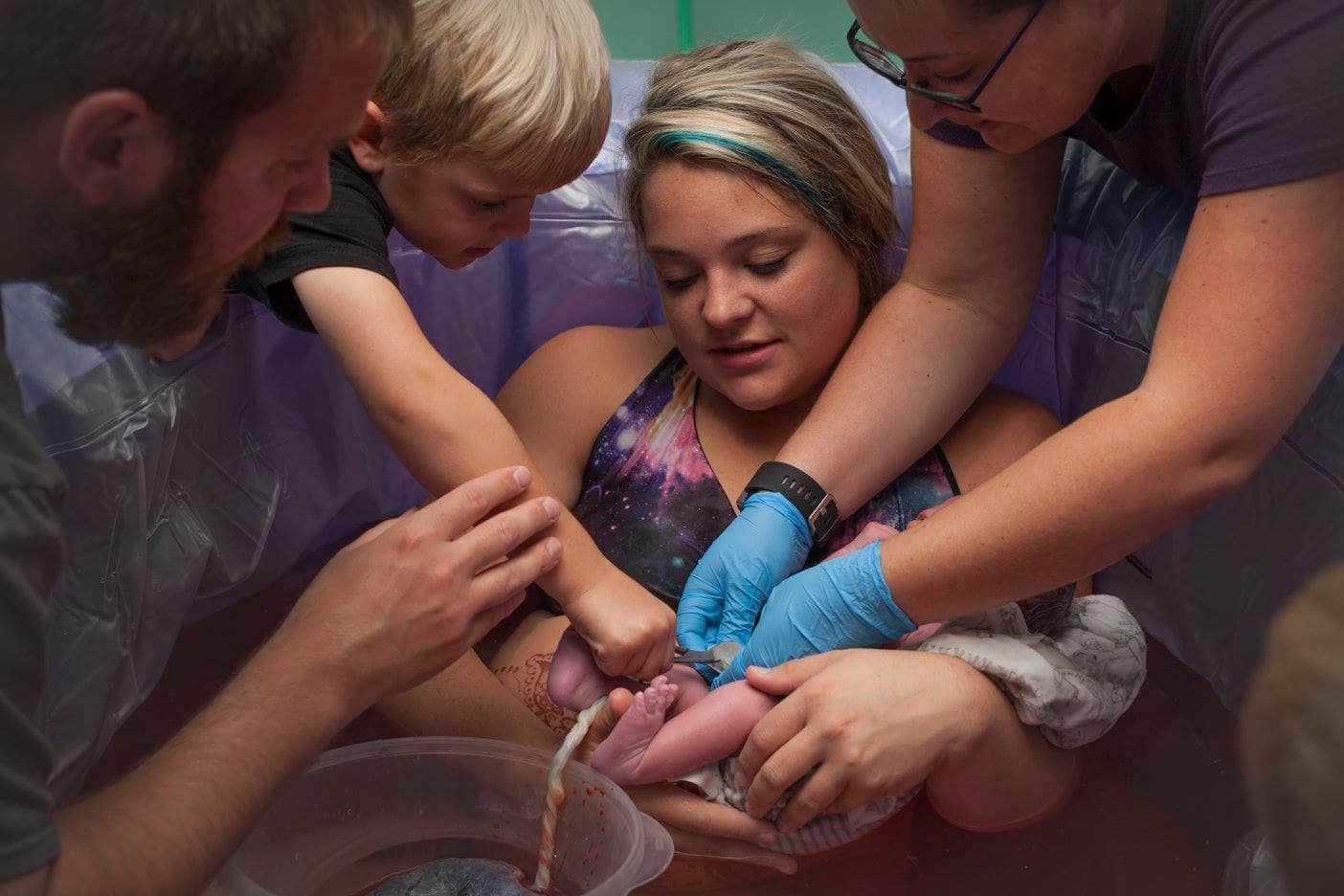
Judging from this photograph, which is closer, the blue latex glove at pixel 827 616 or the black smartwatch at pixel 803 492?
the blue latex glove at pixel 827 616

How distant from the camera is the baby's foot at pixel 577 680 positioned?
1.21 meters

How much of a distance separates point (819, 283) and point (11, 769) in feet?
3.08

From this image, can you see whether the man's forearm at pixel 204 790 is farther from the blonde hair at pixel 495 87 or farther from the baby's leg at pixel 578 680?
the blonde hair at pixel 495 87

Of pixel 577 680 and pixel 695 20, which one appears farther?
pixel 695 20

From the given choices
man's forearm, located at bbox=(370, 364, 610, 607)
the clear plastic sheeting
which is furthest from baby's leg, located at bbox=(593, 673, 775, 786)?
the clear plastic sheeting

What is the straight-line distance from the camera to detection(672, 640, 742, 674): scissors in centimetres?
130

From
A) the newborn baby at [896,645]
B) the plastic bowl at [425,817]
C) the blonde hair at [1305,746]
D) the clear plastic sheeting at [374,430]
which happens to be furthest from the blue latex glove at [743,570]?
the blonde hair at [1305,746]

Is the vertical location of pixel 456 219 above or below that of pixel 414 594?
above

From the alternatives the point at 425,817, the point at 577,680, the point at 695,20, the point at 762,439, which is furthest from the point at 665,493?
the point at 695,20

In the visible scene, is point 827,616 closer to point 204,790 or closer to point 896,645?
point 896,645

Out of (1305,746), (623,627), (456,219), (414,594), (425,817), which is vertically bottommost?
(425,817)

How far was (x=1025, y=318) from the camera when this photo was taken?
1416mm

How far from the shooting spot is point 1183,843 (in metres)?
1.29

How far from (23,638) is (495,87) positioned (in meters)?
0.74
